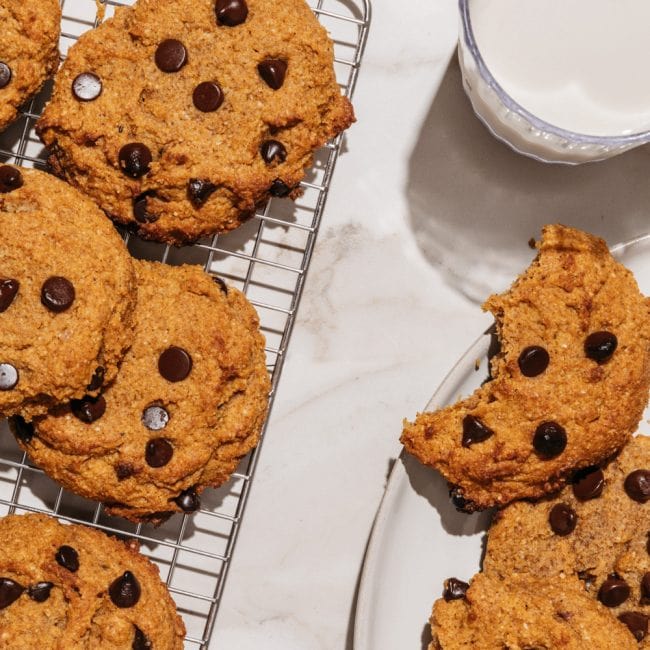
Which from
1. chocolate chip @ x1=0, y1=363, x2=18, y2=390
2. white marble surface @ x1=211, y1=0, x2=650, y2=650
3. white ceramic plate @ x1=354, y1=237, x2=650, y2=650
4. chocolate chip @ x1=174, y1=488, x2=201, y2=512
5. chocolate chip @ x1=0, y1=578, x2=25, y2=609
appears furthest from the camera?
white marble surface @ x1=211, y1=0, x2=650, y2=650

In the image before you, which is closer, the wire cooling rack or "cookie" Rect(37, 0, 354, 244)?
"cookie" Rect(37, 0, 354, 244)

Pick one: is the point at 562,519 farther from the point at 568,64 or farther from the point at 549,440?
the point at 568,64

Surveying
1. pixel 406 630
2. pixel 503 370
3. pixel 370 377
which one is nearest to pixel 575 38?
pixel 503 370

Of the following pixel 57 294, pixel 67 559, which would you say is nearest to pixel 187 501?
pixel 67 559

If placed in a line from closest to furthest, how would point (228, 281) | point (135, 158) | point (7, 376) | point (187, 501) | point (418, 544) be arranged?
point (7, 376)
point (135, 158)
point (187, 501)
point (418, 544)
point (228, 281)

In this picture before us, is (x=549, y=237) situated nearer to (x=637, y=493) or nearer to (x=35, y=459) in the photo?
(x=637, y=493)

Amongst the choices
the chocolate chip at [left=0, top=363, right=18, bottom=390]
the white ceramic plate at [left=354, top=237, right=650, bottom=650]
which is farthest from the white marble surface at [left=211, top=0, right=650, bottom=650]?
the chocolate chip at [left=0, top=363, right=18, bottom=390]

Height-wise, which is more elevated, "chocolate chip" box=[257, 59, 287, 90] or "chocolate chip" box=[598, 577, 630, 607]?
"chocolate chip" box=[257, 59, 287, 90]

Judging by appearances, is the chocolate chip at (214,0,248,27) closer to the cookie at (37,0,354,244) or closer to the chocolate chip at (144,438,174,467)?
the cookie at (37,0,354,244)
